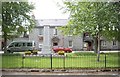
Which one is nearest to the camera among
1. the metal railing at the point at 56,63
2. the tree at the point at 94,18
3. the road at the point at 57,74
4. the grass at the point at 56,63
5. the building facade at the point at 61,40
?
the road at the point at 57,74

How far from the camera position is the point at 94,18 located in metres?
7.05

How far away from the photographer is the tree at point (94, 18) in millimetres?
6115

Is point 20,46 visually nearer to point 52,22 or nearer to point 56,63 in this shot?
point 52,22

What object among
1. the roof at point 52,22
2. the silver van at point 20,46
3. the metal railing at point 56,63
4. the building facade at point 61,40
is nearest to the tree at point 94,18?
the metal railing at point 56,63

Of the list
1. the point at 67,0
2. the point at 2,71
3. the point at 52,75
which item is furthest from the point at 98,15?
the point at 67,0

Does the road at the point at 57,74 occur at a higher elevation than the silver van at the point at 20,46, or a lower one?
lower

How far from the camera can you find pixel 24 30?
12391mm

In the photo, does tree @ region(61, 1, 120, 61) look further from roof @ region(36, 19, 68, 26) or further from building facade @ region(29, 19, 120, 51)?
building facade @ region(29, 19, 120, 51)

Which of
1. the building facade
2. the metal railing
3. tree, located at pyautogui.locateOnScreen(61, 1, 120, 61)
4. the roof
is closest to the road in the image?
the metal railing

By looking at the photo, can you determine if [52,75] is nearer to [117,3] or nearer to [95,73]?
[95,73]

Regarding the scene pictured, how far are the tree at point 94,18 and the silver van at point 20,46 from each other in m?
3.18

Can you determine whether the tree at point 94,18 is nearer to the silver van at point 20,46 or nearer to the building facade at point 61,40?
the silver van at point 20,46

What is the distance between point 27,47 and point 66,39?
10.6 ft

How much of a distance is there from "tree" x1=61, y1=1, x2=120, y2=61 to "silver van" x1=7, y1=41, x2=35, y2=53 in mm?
3180
